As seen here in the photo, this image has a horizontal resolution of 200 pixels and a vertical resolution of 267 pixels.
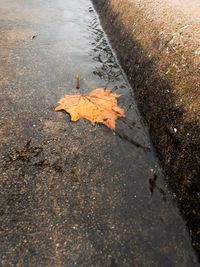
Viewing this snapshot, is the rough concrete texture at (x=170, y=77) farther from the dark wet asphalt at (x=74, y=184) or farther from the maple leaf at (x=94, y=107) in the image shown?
the maple leaf at (x=94, y=107)

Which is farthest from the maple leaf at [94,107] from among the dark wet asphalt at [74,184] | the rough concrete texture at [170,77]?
the rough concrete texture at [170,77]

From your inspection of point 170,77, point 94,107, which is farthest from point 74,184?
point 170,77

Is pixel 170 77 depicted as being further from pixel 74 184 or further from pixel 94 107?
pixel 74 184

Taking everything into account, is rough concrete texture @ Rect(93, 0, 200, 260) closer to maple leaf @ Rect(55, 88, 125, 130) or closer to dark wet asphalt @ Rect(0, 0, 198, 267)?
dark wet asphalt @ Rect(0, 0, 198, 267)

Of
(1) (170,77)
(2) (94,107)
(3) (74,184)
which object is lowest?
(3) (74,184)

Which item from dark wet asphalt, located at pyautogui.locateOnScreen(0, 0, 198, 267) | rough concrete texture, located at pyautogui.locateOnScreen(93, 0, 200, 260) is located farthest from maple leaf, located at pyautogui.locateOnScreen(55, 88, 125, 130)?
rough concrete texture, located at pyautogui.locateOnScreen(93, 0, 200, 260)
